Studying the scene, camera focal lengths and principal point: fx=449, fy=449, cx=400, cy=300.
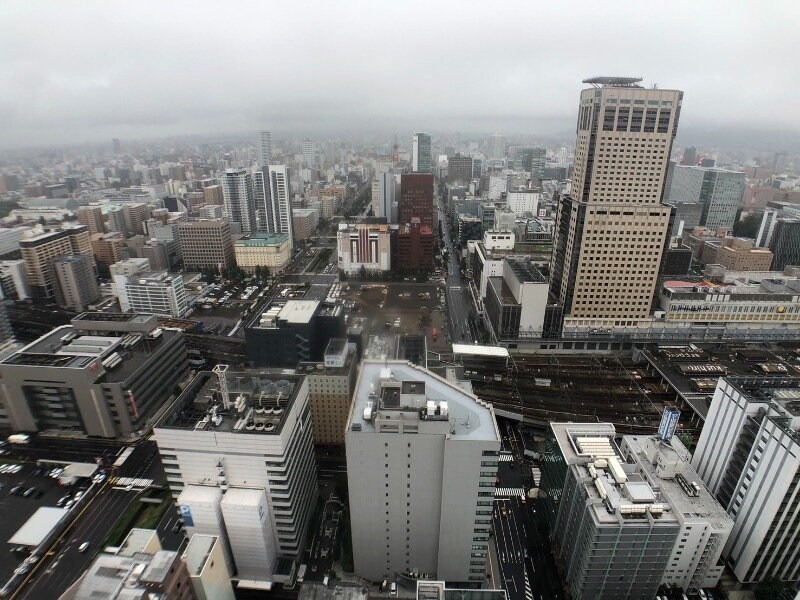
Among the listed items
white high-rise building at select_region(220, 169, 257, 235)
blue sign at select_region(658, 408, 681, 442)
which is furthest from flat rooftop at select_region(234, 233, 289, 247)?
blue sign at select_region(658, 408, 681, 442)

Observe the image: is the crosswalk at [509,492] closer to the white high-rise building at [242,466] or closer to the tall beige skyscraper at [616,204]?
the white high-rise building at [242,466]

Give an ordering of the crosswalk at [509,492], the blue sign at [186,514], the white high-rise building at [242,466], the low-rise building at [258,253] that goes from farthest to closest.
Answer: the low-rise building at [258,253] < the crosswalk at [509,492] < the white high-rise building at [242,466] < the blue sign at [186,514]

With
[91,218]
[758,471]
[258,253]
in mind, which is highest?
[758,471]

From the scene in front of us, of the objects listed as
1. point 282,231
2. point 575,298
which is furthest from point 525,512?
point 282,231

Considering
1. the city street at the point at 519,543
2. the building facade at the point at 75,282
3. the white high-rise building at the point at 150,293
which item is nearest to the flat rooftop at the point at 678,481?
the city street at the point at 519,543

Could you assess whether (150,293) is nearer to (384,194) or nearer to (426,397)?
(426,397)

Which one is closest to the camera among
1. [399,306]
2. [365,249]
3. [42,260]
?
[42,260]

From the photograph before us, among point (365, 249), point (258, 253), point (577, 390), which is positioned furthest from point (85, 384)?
point (365, 249)
